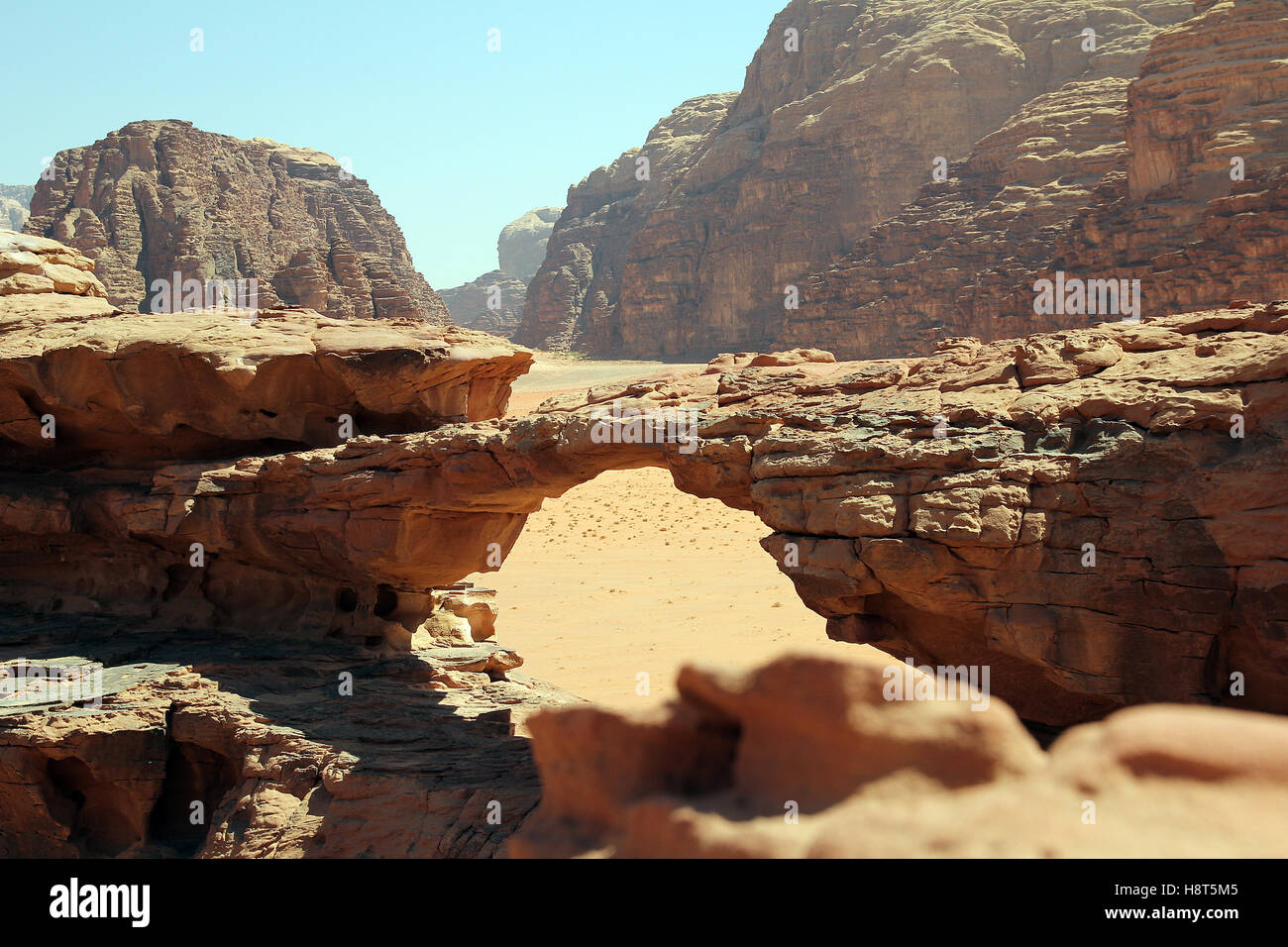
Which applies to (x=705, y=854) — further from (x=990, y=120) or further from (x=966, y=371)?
(x=990, y=120)

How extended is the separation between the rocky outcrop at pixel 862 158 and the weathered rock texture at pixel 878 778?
60.1 metres

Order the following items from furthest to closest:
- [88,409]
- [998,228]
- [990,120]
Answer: [990,120] → [998,228] → [88,409]

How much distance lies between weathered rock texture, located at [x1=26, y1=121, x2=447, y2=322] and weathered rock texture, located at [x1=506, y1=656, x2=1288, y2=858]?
50.2 metres

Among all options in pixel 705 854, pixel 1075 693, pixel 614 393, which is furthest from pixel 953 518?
pixel 705 854

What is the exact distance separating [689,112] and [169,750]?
390ft

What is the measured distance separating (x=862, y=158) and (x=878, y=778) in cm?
8058

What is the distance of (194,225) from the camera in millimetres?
62094

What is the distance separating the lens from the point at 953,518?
664cm

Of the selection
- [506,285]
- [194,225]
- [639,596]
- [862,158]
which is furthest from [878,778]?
[506,285]

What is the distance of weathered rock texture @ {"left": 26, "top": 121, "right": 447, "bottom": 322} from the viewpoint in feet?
185

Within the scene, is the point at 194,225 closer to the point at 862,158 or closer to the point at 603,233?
the point at 862,158

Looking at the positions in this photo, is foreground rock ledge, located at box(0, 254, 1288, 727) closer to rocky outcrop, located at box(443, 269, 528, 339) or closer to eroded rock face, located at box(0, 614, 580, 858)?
eroded rock face, located at box(0, 614, 580, 858)

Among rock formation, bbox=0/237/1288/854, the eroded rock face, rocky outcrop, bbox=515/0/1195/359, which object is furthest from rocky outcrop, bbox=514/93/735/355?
the eroded rock face

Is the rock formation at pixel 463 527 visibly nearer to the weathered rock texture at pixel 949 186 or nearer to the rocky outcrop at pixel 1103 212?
the rocky outcrop at pixel 1103 212
